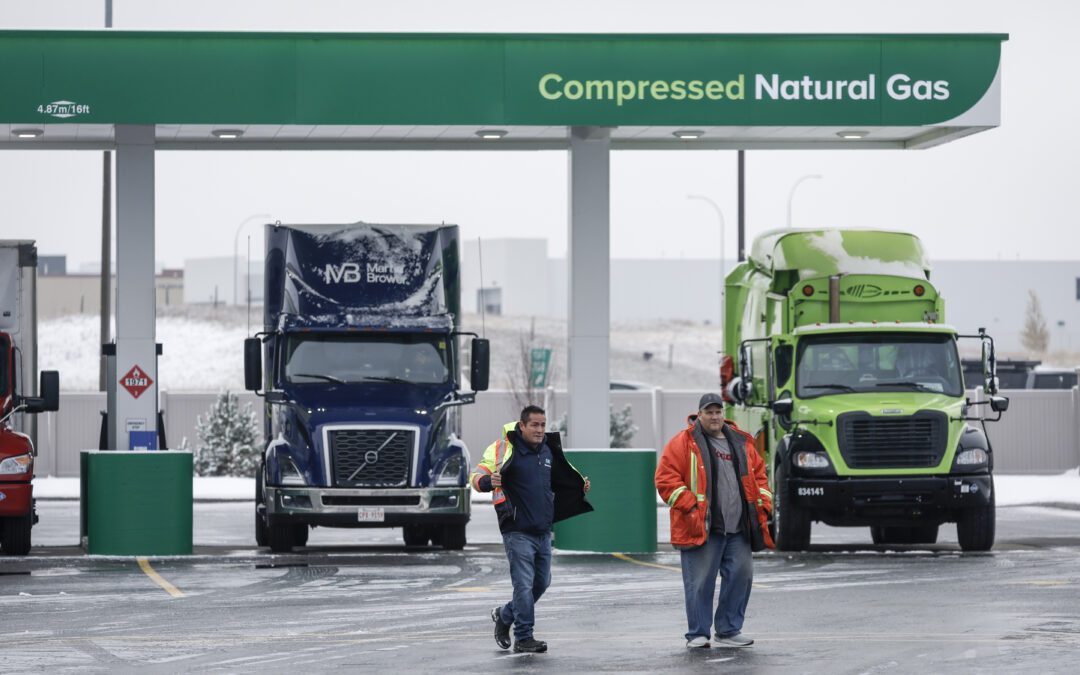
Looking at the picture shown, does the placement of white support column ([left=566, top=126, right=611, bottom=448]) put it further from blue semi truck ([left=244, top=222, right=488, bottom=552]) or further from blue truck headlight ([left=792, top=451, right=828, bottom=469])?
blue truck headlight ([left=792, top=451, right=828, bottom=469])

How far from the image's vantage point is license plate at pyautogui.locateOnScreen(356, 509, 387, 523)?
65.3ft

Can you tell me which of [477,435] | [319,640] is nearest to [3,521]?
[319,640]

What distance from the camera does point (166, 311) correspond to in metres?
118

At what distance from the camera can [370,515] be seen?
19.9 metres

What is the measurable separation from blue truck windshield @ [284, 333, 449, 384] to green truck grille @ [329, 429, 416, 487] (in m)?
1.03

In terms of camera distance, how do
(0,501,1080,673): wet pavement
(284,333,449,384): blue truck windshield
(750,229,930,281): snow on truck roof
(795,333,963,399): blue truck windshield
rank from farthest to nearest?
(750,229,930,281): snow on truck roof
(795,333,963,399): blue truck windshield
(284,333,449,384): blue truck windshield
(0,501,1080,673): wet pavement

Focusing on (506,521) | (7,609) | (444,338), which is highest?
(444,338)

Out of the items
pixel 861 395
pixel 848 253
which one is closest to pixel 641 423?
pixel 848 253

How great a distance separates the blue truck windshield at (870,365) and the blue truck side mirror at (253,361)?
6.63m

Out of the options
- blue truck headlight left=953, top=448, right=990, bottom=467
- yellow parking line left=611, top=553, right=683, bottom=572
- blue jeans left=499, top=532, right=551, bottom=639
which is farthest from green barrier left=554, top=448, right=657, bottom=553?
blue jeans left=499, top=532, right=551, bottom=639

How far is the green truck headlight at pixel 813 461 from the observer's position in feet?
67.1

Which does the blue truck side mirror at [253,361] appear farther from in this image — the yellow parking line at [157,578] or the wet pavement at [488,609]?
the yellow parking line at [157,578]

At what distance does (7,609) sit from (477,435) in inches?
1000

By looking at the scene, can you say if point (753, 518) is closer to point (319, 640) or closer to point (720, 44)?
point (319, 640)
